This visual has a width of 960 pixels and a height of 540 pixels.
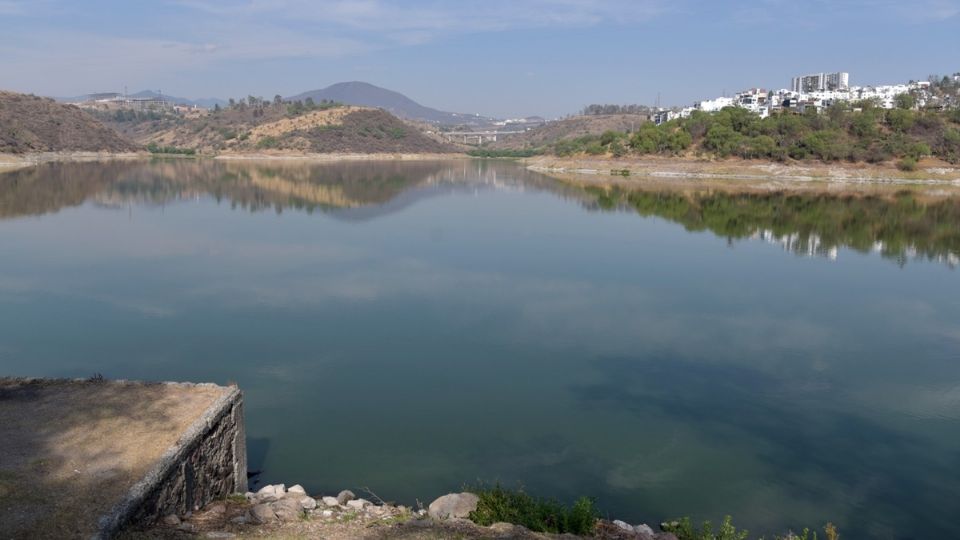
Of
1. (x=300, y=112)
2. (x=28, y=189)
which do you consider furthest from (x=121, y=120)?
(x=28, y=189)

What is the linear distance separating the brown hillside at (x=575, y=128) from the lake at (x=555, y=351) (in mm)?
122809

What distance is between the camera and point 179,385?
31.5 feet

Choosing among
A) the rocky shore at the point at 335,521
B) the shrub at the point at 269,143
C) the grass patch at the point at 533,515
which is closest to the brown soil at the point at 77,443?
the rocky shore at the point at 335,521

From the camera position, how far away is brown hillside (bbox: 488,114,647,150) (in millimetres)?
153875

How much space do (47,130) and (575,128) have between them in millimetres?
104482

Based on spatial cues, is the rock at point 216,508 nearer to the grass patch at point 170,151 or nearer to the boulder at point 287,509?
the boulder at point 287,509

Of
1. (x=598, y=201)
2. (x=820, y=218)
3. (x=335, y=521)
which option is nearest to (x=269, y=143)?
(x=598, y=201)

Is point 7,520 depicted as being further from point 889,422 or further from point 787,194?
point 787,194

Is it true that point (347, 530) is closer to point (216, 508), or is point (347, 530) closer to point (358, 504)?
point (358, 504)

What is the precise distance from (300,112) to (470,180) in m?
67.2

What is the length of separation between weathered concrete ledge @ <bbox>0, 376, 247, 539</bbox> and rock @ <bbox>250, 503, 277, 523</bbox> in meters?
0.72

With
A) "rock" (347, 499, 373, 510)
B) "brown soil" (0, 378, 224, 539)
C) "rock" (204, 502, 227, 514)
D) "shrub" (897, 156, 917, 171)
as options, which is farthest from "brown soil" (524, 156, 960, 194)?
"rock" (204, 502, 227, 514)

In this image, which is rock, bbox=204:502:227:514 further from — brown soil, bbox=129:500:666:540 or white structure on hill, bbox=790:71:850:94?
white structure on hill, bbox=790:71:850:94

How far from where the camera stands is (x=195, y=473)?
7938 millimetres
